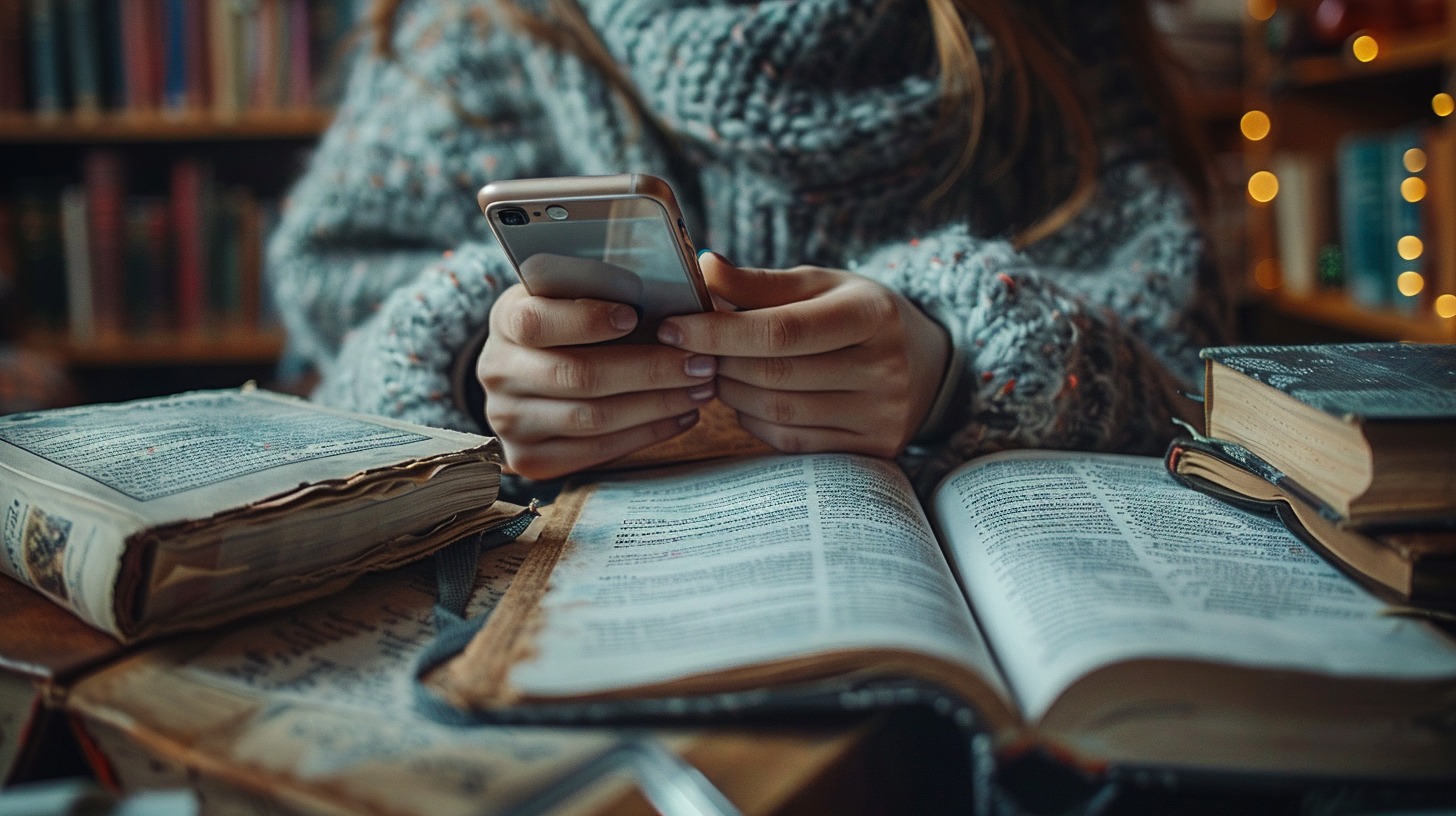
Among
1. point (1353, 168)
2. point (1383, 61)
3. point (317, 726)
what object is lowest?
point (317, 726)

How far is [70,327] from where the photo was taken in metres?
1.65

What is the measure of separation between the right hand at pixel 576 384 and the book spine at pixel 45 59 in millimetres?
1477

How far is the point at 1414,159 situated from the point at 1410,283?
16 cm

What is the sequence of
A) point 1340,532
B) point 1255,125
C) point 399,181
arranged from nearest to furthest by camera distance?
point 1340,532, point 399,181, point 1255,125

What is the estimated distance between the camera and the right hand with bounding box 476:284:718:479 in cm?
51

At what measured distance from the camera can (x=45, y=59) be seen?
5.18ft

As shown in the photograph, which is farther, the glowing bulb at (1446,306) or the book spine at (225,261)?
the book spine at (225,261)

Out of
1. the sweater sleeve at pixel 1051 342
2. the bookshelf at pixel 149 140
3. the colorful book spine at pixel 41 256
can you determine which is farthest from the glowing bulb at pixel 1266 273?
the colorful book spine at pixel 41 256

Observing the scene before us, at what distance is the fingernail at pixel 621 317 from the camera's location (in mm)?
506

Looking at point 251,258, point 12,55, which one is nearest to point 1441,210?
point 251,258

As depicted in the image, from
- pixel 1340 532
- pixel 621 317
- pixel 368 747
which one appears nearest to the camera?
pixel 368 747

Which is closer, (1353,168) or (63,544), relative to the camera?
(63,544)

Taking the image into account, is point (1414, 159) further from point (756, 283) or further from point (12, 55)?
point (12, 55)

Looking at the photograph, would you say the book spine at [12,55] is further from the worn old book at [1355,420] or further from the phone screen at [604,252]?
the worn old book at [1355,420]
